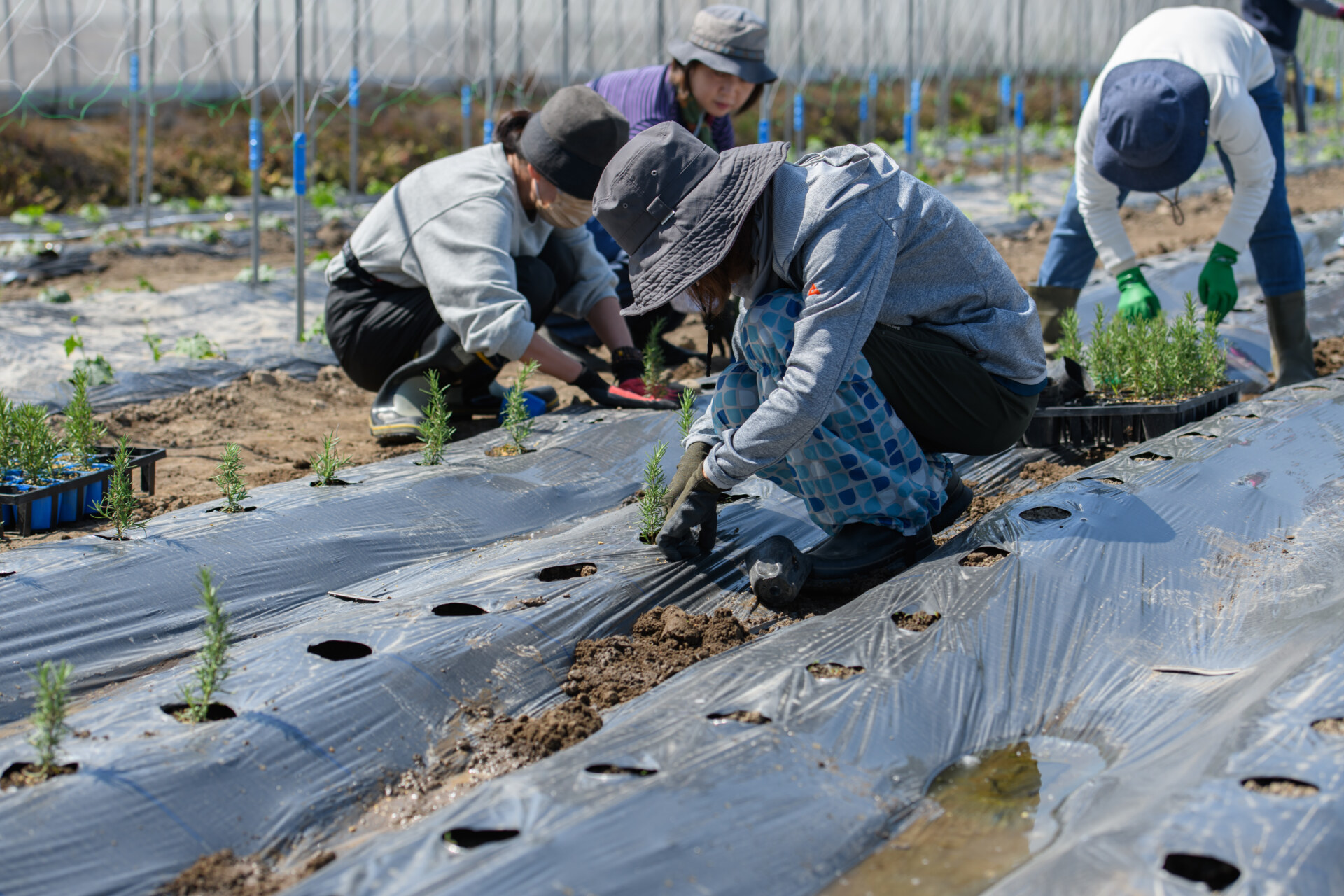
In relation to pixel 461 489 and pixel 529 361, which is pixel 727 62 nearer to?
pixel 529 361

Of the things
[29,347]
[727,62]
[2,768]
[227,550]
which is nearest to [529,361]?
[227,550]

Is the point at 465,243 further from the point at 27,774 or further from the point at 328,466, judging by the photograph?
the point at 27,774

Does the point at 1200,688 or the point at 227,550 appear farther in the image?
the point at 227,550

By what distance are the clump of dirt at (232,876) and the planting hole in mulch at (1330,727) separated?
4.68ft

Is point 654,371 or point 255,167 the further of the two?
point 255,167

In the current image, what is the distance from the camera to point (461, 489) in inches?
111

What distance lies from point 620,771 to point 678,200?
1046 mm

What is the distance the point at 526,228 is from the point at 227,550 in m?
1.57

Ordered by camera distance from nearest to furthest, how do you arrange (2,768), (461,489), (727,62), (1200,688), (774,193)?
(2,768)
(1200,688)
(774,193)
(461,489)
(727,62)

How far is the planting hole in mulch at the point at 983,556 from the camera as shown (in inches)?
84.2

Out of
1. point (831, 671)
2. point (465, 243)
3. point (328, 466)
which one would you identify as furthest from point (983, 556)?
point (465, 243)

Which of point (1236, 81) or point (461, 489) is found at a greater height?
point (1236, 81)

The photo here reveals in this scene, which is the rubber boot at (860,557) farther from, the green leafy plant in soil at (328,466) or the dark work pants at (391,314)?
the dark work pants at (391,314)

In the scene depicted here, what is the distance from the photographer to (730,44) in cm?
390
